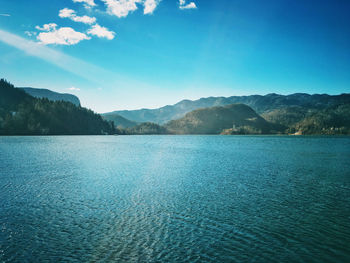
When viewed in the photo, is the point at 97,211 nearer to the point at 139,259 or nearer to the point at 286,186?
the point at 139,259

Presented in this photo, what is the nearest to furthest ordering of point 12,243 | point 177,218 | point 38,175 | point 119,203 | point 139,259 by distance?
point 139,259 < point 12,243 < point 177,218 < point 119,203 < point 38,175

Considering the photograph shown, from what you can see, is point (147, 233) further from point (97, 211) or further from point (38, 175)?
point (38, 175)

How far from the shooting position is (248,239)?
1446 centimetres

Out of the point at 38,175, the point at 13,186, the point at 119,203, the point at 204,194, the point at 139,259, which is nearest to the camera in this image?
the point at 139,259

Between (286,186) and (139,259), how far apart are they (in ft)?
80.0

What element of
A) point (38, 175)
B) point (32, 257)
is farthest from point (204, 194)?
point (38, 175)

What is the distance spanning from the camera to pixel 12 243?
44.3ft

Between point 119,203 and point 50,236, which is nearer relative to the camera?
point 50,236

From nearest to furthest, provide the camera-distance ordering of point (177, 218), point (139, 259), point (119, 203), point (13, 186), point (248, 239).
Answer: point (139, 259) < point (248, 239) < point (177, 218) < point (119, 203) < point (13, 186)

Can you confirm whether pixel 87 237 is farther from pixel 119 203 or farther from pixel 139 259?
pixel 119 203

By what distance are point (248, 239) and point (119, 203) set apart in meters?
12.9

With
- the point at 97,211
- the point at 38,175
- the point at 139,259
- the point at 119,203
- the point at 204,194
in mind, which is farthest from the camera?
the point at 38,175

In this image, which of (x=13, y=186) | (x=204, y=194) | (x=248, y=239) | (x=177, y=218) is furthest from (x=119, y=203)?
(x=13, y=186)

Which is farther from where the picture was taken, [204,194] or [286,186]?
[286,186]
